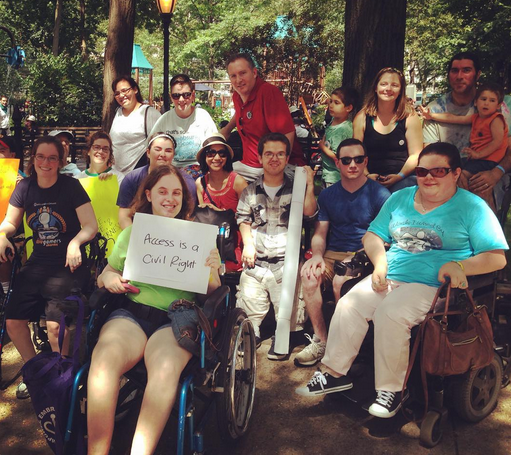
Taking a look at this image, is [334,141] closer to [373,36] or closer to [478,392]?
[373,36]

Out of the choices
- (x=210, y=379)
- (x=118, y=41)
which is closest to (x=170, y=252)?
(x=210, y=379)

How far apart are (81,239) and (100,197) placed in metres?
1.11

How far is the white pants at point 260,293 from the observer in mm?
4414

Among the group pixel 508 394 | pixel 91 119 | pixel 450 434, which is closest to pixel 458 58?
pixel 508 394

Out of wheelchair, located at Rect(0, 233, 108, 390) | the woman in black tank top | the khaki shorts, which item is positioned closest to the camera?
wheelchair, located at Rect(0, 233, 108, 390)

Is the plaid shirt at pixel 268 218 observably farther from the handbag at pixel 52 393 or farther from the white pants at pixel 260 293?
the handbag at pixel 52 393

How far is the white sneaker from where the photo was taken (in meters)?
4.24

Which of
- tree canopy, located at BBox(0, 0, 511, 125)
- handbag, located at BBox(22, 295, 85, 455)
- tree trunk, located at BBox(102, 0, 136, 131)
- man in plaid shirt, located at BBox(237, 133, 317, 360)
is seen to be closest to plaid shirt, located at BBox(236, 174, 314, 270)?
man in plaid shirt, located at BBox(237, 133, 317, 360)

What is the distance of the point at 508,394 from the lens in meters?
3.79

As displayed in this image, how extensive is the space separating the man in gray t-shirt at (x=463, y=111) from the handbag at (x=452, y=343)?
5.09 feet

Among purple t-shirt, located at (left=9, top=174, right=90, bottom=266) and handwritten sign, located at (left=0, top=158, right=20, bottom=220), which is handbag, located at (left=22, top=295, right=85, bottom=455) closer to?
purple t-shirt, located at (left=9, top=174, right=90, bottom=266)

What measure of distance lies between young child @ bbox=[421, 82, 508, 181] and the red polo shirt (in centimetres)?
137

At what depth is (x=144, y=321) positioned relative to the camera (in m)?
3.18

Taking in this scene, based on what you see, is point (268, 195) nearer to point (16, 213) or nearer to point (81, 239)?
point (81, 239)
